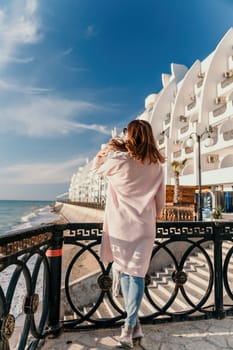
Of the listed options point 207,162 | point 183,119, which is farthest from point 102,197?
point 207,162

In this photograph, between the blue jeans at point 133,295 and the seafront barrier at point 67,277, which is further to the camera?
the blue jeans at point 133,295

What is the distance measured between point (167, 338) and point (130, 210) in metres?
1.24

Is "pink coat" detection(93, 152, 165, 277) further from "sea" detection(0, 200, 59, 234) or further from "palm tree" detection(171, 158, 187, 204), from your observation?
"palm tree" detection(171, 158, 187, 204)

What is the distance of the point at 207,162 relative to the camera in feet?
72.4

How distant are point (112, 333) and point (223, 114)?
848 inches

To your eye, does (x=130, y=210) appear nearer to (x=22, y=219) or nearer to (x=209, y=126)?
(x=209, y=126)

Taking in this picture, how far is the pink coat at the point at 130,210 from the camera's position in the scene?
1.83 metres

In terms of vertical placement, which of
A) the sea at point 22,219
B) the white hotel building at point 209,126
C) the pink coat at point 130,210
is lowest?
the sea at point 22,219

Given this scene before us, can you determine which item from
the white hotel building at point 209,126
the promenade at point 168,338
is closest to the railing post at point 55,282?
the promenade at point 168,338

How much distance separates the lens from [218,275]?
2.53 m

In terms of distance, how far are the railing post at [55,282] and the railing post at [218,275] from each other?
1581 millimetres

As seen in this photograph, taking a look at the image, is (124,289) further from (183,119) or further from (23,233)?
(183,119)

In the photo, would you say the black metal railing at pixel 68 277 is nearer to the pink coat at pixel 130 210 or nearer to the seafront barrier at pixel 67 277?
the seafront barrier at pixel 67 277

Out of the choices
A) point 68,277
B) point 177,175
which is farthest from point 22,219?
point 68,277
